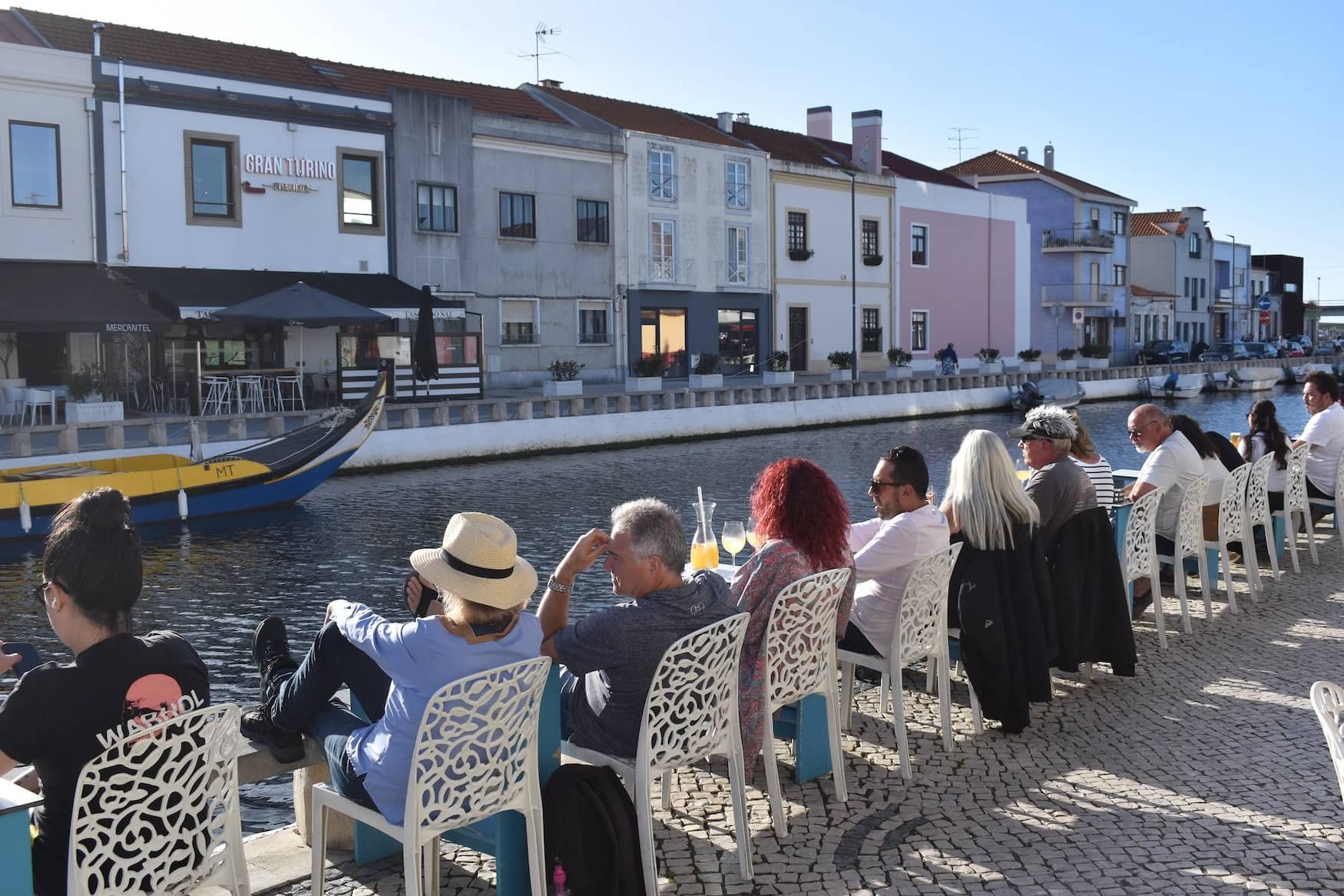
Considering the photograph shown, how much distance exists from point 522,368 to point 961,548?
27.9 meters

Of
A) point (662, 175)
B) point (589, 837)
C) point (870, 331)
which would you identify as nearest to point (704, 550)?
point (589, 837)

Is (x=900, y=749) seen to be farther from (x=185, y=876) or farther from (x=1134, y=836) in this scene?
(x=185, y=876)

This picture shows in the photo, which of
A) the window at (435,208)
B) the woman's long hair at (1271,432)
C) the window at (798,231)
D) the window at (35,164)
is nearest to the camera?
the woman's long hair at (1271,432)

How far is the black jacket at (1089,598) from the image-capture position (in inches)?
248

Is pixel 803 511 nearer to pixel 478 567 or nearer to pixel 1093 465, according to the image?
pixel 478 567

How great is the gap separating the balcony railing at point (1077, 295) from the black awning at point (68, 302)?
44163 millimetres

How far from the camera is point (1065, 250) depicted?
58.1 meters

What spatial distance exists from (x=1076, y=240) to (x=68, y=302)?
47.0 meters

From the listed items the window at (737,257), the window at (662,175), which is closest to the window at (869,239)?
the window at (737,257)

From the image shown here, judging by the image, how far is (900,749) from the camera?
5.18 meters

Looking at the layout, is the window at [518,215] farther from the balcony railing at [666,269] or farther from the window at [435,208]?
the balcony railing at [666,269]

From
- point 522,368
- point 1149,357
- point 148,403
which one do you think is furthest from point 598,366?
point 1149,357

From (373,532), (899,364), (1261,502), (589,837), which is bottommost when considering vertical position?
(373,532)

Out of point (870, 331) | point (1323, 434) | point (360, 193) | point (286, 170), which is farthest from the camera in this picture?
point (870, 331)
